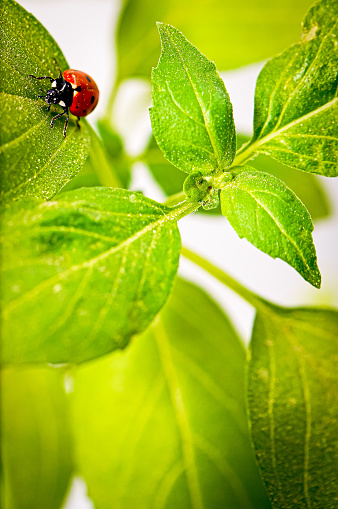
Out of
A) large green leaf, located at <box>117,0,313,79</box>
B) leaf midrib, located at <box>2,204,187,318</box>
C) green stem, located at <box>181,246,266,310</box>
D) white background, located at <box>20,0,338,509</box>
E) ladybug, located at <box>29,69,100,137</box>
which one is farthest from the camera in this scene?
white background, located at <box>20,0,338,509</box>

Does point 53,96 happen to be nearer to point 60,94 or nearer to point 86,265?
point 60,94

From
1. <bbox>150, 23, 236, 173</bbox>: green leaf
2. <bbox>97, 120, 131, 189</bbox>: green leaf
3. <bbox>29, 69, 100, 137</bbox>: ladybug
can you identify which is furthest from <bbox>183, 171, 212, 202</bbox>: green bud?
<bbox>97, 120, 131, 189</bbox>: green leaf

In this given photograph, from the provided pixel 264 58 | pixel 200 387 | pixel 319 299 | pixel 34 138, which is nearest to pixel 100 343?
pixel 34 138

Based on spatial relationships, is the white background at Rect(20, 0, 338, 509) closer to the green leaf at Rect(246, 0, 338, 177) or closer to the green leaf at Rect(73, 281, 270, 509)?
the green leaf at Rect(73, 281, 270, 509)

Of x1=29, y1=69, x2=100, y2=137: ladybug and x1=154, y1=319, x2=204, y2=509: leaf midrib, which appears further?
x1=154, y1=319, x2=204, y2=509: leaf midrib

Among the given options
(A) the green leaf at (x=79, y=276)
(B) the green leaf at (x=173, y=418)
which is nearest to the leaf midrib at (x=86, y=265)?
(A) the green leaf at (x=79, y=276)

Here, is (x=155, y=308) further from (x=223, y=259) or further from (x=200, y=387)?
(x=223, y=259)

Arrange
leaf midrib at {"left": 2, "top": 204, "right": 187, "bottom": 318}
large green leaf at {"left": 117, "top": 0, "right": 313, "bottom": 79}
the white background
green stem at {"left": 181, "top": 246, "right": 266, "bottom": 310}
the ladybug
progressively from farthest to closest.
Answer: the white background, large green leaf at {"left": 117, "top": 0, "right": 313, "bottom": 79}, green stem at {"left": 181, "top": 246, "right": 266, "bottom": 310}, the ladybug, leaf midrib at {"left": 2, "top": 204, "right": 187, "bottom": 318}
